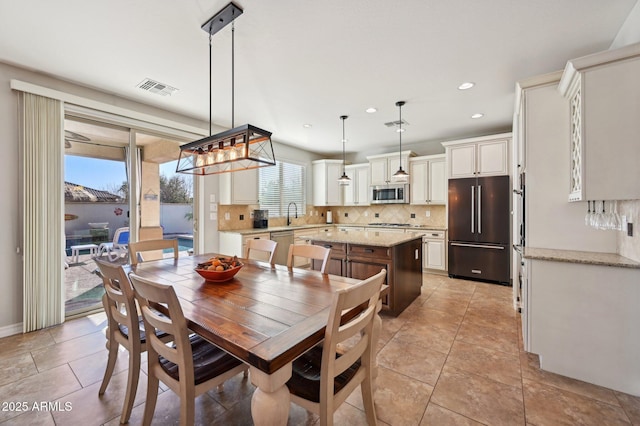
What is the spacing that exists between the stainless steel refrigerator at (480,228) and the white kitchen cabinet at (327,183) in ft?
8.49

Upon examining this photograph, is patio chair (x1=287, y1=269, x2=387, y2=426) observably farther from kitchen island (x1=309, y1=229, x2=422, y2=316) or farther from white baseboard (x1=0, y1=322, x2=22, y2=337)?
white baseboard (x1=0, y1=322, x2=22, y2=337)

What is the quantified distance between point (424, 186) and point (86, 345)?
5436 millimetres

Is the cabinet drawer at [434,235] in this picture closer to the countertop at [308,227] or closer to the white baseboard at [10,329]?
the countertop at [308,227]

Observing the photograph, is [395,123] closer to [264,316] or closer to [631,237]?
[631,237]

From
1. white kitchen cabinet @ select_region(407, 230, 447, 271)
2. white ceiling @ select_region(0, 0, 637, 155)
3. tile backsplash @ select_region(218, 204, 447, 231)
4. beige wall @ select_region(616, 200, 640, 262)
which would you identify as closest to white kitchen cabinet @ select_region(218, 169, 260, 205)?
tile backsplash @ select_region(218, 204, 447, 231)

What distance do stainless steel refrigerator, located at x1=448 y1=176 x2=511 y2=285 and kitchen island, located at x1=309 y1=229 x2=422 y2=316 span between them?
147 cm

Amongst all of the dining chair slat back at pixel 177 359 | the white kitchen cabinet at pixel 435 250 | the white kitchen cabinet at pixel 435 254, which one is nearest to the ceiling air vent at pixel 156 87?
the dining chair slat back at pixel 177 359

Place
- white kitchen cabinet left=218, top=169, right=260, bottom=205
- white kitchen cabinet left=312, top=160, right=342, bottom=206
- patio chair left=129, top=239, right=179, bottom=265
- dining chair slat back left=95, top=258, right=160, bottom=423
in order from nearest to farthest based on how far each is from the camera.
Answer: dining chair slat back left=95, top=258, right=160, bottom=423, patio chair left=129, top=239, right=179, bottom=265, white kitchen cabinet left=218, top=169, right=260, bottom=205, white kitchen cabinet left=312, top=160, right=342, bottom=206

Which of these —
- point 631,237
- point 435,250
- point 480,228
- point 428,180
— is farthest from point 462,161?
point 631,237

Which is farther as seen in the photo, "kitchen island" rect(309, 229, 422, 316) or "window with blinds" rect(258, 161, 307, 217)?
"window with blinds" rect(258, 161, 307, 217)

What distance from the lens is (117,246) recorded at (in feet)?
11.6

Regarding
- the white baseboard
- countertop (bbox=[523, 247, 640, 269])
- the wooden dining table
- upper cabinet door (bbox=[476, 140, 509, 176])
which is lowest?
the white baseboard

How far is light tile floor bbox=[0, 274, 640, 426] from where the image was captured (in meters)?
1.65

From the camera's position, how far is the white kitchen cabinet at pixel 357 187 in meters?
6.25
